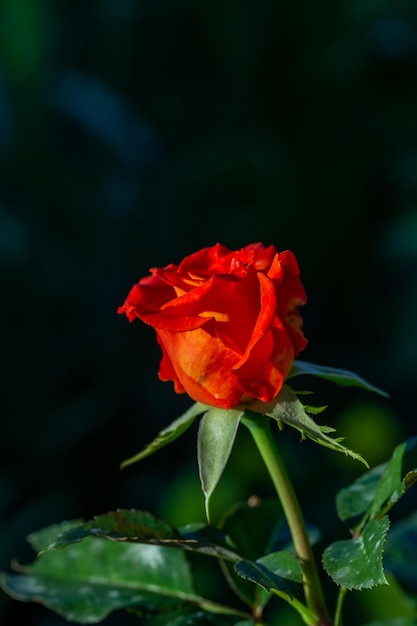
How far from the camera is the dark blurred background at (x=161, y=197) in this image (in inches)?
97.3

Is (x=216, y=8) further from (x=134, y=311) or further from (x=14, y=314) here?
(x=134, y=311)

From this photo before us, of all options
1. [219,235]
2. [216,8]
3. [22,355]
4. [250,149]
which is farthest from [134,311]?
[216,8]

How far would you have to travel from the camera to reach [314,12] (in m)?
3.28

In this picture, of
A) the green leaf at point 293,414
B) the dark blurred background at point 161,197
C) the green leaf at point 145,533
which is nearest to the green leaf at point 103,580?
the green leaf at point 145,533

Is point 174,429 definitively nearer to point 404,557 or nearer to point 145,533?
point 145,533

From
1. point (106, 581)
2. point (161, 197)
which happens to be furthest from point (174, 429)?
point (161, 197)

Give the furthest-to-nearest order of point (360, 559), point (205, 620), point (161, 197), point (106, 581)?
point (161, 197) < point (106, 581) < point (205, 620) < point (360, 559)

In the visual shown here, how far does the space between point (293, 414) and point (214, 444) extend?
60 millimetres

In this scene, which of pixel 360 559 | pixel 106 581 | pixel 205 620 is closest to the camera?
pixel 360 559

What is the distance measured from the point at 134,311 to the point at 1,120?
231 cm

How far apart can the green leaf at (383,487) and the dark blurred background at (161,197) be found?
4.03 ft

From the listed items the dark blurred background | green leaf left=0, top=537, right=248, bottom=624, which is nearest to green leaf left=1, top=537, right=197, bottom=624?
green leaf left=0, top=537, right=248, bottom=624

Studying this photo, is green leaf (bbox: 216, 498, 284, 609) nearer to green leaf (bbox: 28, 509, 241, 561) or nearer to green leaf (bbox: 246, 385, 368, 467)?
green leaf (bbox: 28, 509, 241, 561)

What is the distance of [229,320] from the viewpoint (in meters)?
0.66
